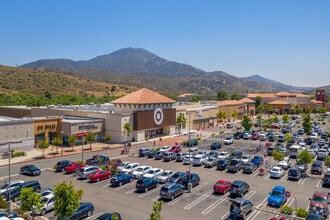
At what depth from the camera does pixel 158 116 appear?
238ft

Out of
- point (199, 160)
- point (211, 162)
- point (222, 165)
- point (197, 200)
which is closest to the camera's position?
point (197, 200)

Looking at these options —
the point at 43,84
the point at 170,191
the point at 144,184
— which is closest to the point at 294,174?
the point at 170,191

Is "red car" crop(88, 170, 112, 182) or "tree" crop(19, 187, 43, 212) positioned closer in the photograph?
"tree" crop(19, 187, 43, 212)

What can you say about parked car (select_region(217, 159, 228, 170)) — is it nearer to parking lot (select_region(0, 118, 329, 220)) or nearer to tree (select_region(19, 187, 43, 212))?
parking lot (select_region(0, 118, 329, 220))

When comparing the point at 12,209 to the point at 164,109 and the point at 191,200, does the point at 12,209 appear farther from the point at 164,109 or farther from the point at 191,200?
the point at 164,109

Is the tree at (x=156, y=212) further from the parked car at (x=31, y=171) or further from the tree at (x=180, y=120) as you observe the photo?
the tree at (x=180, y=120)

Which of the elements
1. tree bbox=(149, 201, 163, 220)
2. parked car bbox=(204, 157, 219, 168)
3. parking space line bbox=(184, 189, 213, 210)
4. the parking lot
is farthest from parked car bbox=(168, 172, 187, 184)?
tree bbox=(149, 201, 163, 220)

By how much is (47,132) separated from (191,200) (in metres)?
37.7

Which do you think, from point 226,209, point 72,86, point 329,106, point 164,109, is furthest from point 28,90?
point 329,106

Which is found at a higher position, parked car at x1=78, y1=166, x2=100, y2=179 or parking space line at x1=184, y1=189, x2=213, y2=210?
parked car at x1=78, y1=166, x2=100, y2=179

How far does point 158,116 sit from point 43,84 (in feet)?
304

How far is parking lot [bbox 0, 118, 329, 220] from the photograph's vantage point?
90.2ft

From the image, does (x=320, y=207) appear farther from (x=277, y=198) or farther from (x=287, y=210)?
(x=277, y=198)

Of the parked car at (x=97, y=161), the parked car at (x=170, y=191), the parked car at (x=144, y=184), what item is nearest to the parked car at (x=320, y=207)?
the parked car at (x=170, y=191)
